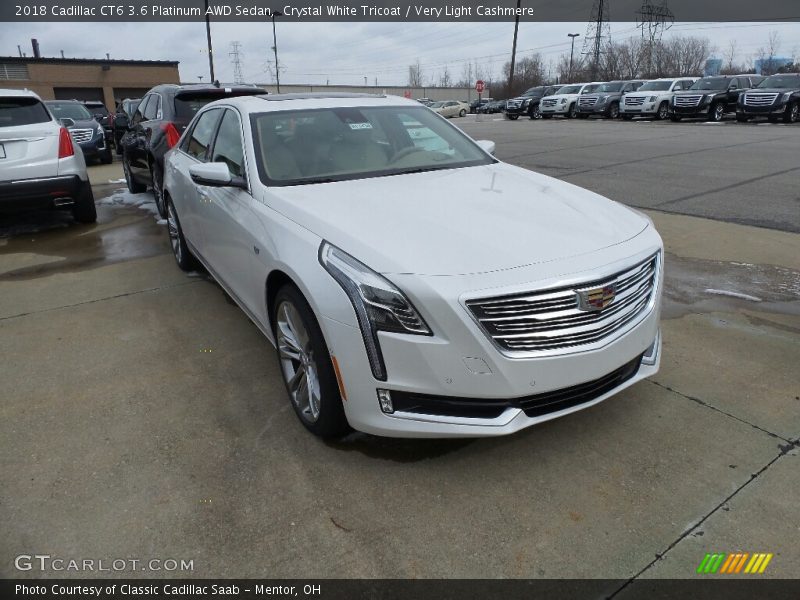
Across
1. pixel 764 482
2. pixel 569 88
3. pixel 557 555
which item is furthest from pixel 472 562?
pixel 569 88

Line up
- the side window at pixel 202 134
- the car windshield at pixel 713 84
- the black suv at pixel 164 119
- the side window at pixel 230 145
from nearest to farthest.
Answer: the side window at pixel 230 145 → the side window at pixel 202 134 → the black suv at pixel 164 119 → the car windshield at pixel 713 84

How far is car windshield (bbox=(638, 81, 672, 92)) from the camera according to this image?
2595cm

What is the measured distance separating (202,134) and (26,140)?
10.8ft

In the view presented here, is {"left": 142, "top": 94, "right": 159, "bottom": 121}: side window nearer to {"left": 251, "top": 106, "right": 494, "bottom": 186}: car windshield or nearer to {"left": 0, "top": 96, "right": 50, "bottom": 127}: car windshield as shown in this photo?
{"left": 0, "top": 96, "right": 50, "bottom": 127}: car windshield

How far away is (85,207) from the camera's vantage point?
732 cm

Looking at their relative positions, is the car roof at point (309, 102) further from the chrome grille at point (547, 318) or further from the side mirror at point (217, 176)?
the chrome grille at point (547, 318)

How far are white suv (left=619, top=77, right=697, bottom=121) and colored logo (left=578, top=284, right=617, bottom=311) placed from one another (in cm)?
2642

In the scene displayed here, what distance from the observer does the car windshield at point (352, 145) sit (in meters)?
3.44

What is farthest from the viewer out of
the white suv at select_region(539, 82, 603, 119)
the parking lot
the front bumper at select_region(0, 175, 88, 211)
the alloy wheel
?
the white suv at select_region(539, 82, 603, 119)

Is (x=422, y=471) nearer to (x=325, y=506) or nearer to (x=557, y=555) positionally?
(x=325, y=506)

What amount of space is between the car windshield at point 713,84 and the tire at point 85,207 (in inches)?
→ 963

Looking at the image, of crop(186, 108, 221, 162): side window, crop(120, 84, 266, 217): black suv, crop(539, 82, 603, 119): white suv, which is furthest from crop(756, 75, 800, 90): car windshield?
crop(186, 108, 221, 162): side window

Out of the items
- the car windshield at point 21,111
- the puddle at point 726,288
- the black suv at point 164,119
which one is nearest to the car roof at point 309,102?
the puddle at point 726,288
